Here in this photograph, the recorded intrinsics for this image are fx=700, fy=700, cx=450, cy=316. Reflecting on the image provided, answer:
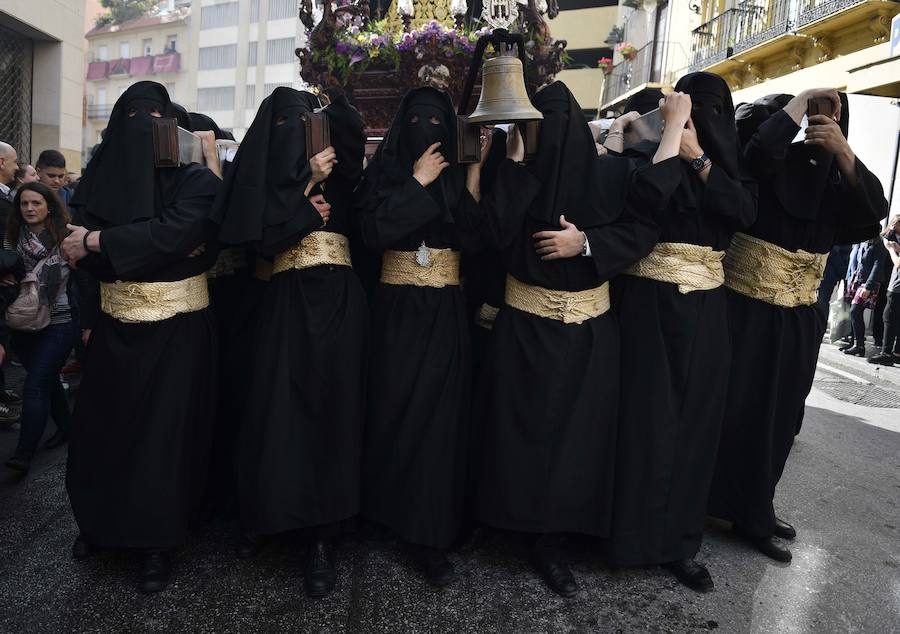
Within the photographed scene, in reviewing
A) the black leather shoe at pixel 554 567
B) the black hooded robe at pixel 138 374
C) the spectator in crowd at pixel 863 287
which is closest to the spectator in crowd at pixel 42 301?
the black hooded robe at pixel 138 374

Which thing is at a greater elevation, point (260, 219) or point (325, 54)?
point (325, 54)

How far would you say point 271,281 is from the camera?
3.00 meters

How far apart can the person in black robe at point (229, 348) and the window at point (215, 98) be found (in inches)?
1465

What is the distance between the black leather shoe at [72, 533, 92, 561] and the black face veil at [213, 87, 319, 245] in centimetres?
145

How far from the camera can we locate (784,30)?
12.2 meters

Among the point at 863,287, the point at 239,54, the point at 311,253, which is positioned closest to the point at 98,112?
the point at 239,54

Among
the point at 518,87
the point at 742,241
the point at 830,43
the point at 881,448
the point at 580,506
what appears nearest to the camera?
the point at 518,87

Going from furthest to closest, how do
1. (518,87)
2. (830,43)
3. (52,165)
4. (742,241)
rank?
(830,43) < (52,165) < (742,241) < (518,87)

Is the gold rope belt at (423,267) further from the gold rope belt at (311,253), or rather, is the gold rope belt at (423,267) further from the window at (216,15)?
the window at (216,15)

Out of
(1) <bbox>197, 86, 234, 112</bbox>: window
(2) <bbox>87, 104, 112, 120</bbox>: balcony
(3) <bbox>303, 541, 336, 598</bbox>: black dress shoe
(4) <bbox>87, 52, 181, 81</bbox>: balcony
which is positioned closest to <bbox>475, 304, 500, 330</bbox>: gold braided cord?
(3) <bbox>303, 541, 336, 598</bbox>: black dress shoe

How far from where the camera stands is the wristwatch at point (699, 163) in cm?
292

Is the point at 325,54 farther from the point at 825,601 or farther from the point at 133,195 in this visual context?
the point at 825,601

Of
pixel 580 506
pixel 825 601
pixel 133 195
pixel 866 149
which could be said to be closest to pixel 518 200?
pixel 580 506

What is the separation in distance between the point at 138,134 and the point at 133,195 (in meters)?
0.24
